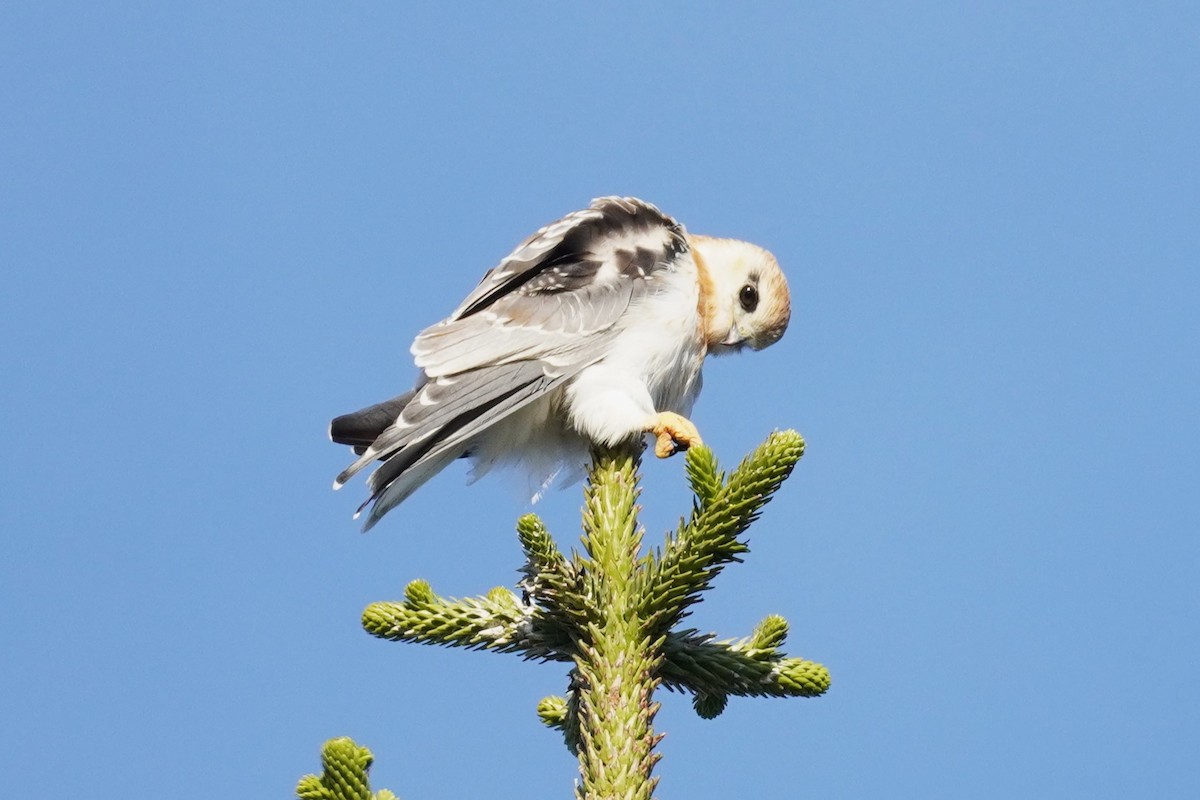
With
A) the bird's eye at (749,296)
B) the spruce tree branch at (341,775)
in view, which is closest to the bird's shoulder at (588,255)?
the bird's eye at (749,296)

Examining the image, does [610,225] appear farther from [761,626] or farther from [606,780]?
[606,780]

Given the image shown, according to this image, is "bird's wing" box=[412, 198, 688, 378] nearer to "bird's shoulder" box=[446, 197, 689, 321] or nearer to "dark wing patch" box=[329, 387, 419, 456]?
"bird's shoulder" box=[446, 197, 689, 321]

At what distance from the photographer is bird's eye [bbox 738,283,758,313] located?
20.1 ft

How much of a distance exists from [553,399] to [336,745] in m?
3.05

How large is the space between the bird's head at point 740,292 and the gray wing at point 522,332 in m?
0.23

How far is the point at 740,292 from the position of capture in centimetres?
612

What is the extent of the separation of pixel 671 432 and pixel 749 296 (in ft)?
4.74

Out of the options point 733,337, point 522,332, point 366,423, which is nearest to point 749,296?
point 733,337

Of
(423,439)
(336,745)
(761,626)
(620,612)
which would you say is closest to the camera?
(336,745)

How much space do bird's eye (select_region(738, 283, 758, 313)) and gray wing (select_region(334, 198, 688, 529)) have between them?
369 mm

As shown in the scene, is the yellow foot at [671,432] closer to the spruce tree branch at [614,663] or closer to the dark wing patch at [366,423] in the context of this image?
the spruce tree branch at [614,663]

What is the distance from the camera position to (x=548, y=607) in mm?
3598

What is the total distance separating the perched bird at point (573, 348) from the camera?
5.12 m

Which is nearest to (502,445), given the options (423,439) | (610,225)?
(423,439)
